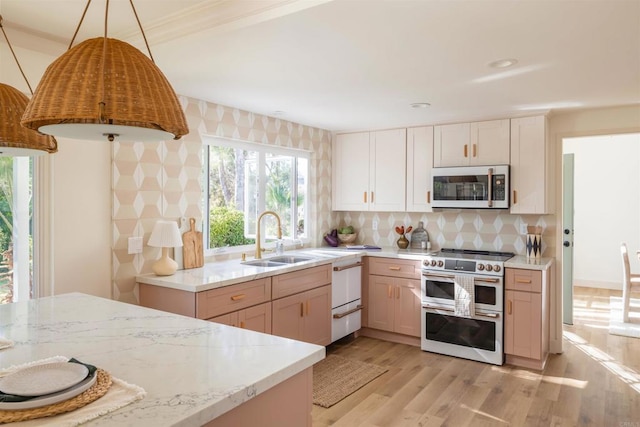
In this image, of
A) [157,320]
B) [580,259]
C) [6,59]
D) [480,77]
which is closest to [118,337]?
[157,320]

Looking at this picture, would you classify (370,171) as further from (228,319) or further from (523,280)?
(228,319)

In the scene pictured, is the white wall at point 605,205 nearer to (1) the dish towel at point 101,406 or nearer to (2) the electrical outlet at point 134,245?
(2) the electrical outlet at point 134,245

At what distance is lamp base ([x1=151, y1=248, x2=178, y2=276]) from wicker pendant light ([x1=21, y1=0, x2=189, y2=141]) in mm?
1986

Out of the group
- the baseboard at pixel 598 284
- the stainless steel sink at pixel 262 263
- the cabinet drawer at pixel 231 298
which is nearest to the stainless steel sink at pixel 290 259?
the stainless steel sink at pixel 262 263

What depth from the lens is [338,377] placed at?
3.43 m

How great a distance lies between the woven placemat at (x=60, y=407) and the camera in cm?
98

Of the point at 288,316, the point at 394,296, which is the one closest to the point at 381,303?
the point at 394,296

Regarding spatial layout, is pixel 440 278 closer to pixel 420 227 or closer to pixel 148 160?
pixel 420 227

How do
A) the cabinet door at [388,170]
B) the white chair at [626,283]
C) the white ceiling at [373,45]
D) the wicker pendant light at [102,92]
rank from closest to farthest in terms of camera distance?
the wicker pendant light at [102,92] < the white ceiling at [373,45] < the cabinet door at [388,170] < the white chair at [626,283]

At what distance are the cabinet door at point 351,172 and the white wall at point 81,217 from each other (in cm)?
276

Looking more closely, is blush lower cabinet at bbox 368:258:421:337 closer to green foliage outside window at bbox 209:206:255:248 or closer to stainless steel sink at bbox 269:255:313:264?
stainless steel sink at bbox 269:255:313:264

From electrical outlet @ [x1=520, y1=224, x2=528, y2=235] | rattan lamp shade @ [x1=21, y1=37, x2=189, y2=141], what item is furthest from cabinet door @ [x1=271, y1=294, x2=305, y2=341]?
rattan lamp shade @ [x1=21, y1=37, x2=189, y2=141]

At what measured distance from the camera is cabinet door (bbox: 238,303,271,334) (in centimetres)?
301

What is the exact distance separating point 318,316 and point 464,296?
131 cm
